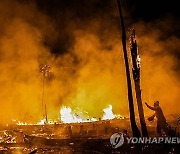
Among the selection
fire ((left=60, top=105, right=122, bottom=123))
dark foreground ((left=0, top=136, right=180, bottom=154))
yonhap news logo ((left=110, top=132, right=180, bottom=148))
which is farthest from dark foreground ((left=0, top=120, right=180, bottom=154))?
fire ((left=60, top=105, right=122, bottom=123))

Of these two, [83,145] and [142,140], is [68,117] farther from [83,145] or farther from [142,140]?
[142,140]

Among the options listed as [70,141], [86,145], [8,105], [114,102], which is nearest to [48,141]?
[70,141]

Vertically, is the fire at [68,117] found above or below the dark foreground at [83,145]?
above

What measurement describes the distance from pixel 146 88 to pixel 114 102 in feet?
15.9

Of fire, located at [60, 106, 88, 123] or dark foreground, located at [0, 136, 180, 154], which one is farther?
fire, located at [60, 106, 88, 123]

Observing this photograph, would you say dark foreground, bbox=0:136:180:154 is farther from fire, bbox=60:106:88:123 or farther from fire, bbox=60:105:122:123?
fire, bbox=60:106:88:123

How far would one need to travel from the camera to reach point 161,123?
47.0 feet

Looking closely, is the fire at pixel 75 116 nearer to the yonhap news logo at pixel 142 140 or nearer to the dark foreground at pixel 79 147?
the dark foreground at pixel 79 147

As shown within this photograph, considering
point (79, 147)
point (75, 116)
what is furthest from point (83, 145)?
point (75, 116)

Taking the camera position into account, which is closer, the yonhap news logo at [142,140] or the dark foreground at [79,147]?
the dark foreground at [79,147]

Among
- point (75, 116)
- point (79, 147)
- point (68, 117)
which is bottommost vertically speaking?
point (79, 147)

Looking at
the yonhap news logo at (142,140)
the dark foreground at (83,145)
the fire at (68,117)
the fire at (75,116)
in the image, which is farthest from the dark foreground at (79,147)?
the fire at (68,117)

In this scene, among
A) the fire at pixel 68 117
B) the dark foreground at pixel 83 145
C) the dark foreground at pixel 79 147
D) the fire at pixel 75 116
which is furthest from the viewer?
the fire at pixel 68 117

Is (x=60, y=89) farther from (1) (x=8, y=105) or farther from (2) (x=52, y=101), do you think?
(1) (x=8, y=105)
